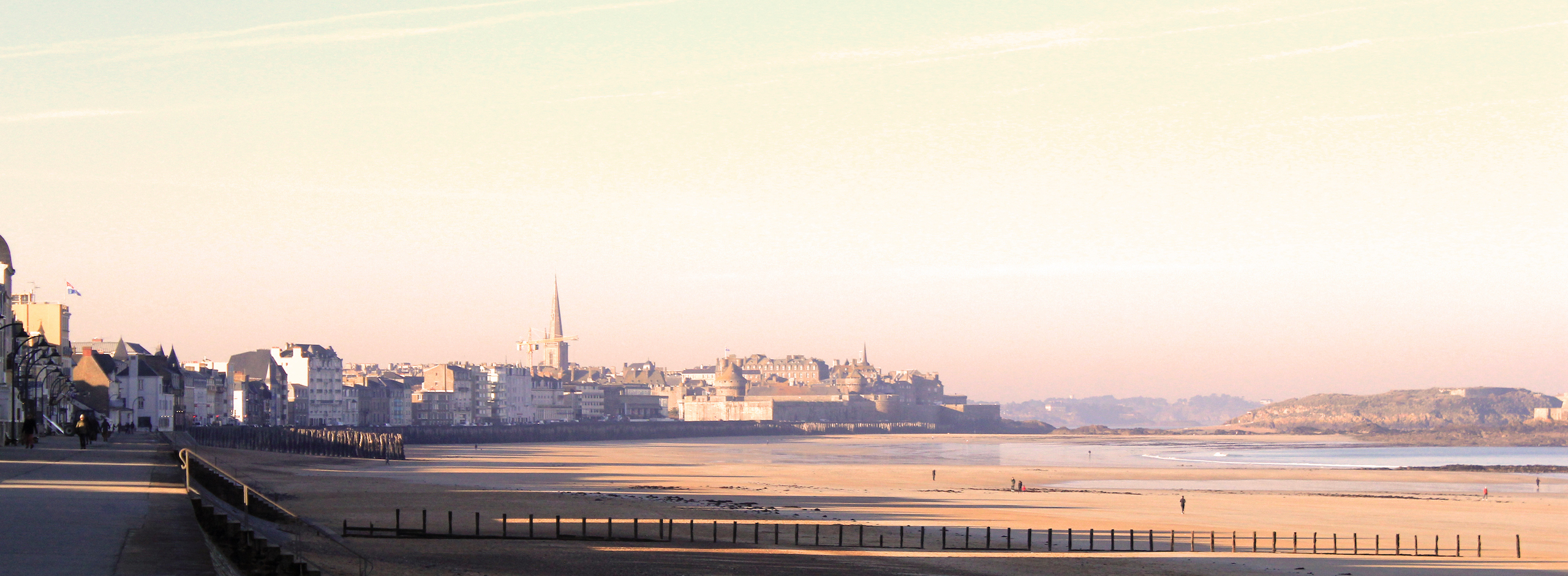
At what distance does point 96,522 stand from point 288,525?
45.5ft

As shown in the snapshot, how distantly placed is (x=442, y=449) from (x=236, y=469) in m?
Result: 58.4

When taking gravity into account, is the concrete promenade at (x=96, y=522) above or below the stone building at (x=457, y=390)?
above

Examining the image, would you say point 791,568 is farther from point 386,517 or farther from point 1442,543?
point 1442,543

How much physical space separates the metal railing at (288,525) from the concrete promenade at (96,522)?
75 centimetres

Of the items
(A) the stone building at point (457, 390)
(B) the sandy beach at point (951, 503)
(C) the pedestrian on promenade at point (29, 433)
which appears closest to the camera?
(B) the sandy beach at point (951, 503)

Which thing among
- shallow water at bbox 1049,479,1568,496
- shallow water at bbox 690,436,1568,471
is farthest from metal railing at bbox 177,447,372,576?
shallow water at bbox 690,436,1568,471

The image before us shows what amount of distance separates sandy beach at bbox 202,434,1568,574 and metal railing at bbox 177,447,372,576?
32.2 inches

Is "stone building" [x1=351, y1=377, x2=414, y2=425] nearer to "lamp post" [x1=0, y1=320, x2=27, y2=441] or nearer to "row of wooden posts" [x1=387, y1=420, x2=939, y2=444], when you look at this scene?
"row of wooden posts" [x1=387, y1=420, x2=939, y2=444]

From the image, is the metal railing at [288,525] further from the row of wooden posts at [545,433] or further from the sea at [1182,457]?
the row of wooden posts at [545,433]

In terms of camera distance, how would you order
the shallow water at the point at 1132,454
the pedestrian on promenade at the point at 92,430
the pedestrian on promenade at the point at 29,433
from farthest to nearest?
the shallow water at the point at 1132,454 → the pedestrian on promenade at the point at 92,430 → the pedestrian on promenade at the point at 29,433

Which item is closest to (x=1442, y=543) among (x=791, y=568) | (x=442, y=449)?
(x=791, y=568)

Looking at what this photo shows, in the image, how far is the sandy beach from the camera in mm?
30797

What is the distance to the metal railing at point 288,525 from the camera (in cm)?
2438

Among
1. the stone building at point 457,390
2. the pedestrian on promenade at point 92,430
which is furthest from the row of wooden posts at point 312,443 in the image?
the stone building at point 457,390
